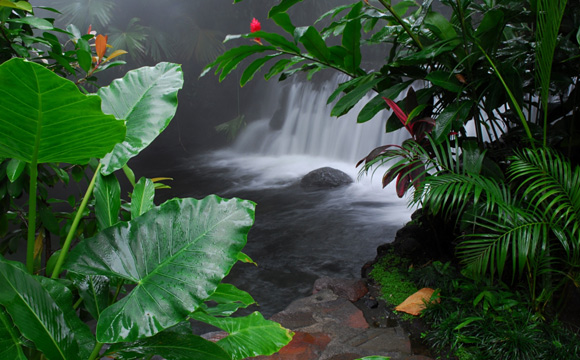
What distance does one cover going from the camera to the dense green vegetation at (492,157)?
1469 mm

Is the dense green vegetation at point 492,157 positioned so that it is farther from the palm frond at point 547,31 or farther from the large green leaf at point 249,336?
the large green leaf at point 249,336

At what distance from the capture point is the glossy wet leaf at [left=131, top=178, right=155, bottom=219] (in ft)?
2.38

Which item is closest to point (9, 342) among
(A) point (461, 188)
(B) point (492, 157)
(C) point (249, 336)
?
(C) point (249, 336)

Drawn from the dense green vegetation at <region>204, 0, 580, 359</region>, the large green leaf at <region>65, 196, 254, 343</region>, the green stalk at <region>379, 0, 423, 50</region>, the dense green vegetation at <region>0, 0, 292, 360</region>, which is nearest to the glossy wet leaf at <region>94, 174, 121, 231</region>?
the dense green vegetation at <region>0, 0, 292, 360</region>

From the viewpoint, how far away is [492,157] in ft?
6.61

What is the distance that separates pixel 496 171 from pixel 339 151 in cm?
512

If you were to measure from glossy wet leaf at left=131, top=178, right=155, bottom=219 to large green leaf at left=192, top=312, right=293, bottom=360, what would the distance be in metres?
0.22

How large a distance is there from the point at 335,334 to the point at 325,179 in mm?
3789

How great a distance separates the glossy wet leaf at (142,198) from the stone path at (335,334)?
1335mm

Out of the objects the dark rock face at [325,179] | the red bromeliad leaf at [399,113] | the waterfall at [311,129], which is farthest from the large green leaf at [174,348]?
the waterfall at [311,129]

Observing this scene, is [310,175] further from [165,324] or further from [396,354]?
[165,324]

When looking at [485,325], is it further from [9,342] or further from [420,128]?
[9,342]

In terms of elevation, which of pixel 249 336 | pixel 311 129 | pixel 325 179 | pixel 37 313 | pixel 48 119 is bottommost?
pixel 325 179

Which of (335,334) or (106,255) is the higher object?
(106,255)
